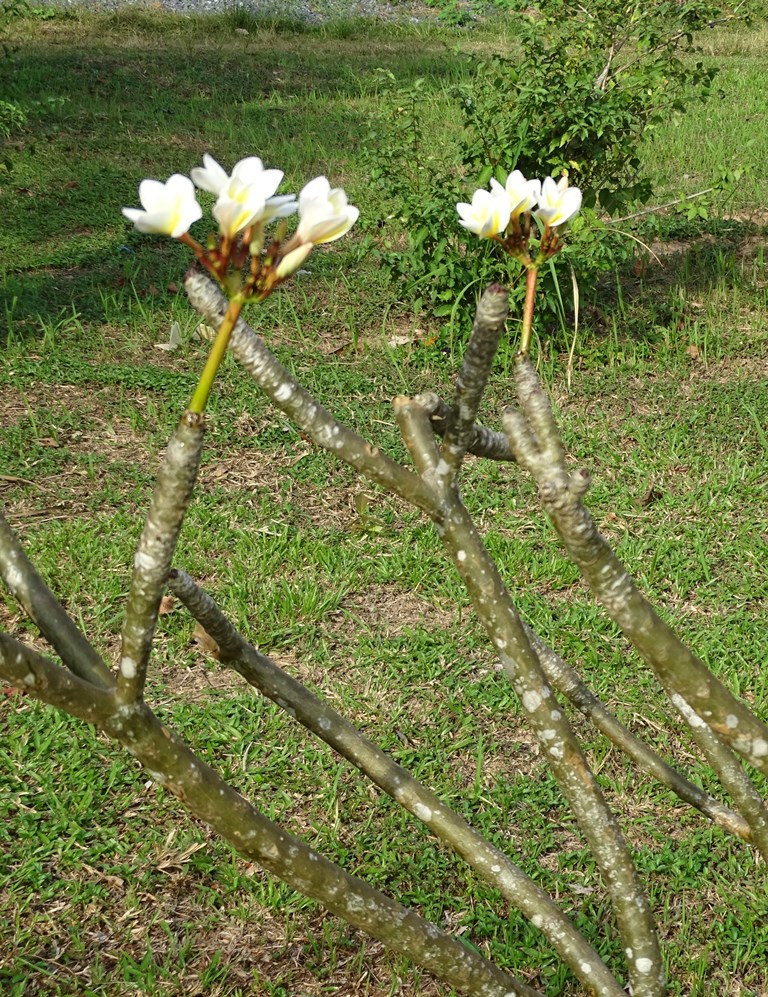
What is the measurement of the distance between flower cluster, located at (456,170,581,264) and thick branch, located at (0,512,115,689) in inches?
26.2

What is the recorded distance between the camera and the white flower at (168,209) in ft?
3.26

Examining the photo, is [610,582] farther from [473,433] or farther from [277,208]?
[277,208]

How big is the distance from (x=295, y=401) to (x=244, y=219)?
288 mm

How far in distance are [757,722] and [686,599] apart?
2219mm

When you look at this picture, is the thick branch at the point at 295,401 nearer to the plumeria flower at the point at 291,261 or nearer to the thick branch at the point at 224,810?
the plumeria flower at the point at 291,261

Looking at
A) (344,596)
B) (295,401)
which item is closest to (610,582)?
(295,401)

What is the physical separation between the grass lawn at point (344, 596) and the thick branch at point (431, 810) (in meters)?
0.78

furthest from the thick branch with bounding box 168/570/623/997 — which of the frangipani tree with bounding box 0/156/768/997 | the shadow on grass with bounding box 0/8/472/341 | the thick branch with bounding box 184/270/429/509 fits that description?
the shadow on grass with bounding box 0/8/472/341

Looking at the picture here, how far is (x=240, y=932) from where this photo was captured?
93.5 inches

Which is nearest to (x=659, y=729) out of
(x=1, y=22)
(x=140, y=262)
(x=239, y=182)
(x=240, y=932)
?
(x=240, y=932)

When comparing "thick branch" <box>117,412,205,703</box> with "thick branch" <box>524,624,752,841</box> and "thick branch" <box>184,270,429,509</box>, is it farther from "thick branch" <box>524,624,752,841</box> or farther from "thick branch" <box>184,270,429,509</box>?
"thick branch" <box>524,624,752,841</box>

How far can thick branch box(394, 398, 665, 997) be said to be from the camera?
1368 mm

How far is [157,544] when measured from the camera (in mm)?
1084

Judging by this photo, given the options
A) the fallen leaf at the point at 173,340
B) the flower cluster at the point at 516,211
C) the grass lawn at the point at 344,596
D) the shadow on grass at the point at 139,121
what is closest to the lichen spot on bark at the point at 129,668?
the flower cluster at the point at 516,211
